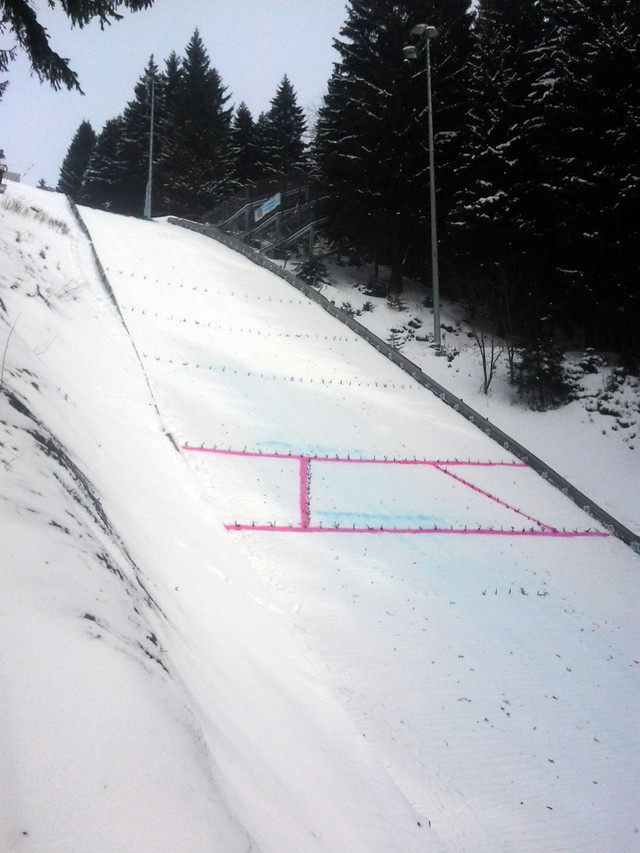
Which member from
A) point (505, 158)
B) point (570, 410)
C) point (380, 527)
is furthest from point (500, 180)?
point (380, 527)

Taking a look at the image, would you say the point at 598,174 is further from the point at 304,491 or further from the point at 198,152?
the point at 198,152

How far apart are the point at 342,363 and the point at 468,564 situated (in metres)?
9.21

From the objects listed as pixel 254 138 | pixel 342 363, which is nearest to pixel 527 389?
pixel 342 363

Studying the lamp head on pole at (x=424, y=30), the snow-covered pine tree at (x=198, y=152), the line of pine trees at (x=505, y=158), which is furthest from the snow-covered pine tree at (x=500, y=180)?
the snow-covered pine tree at (x=198, y=152)

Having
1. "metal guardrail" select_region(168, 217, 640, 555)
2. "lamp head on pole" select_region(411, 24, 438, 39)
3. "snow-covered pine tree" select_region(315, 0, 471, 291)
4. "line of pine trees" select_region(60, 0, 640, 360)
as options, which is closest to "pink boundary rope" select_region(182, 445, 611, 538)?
"metal guardrail" select_region(168, 217, 640, 555)

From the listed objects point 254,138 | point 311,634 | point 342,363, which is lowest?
point 311,634

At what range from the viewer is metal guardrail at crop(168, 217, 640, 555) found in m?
10.5

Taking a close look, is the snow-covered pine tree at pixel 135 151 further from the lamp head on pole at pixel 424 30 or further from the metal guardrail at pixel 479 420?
the lamp head on pole at pixel 424 30

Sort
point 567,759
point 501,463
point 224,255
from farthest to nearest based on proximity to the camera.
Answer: point 224,255 < point 501,463 < point 567,759

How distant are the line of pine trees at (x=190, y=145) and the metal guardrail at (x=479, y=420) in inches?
907

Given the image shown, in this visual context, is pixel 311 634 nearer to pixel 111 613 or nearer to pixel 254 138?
pixel 111 613

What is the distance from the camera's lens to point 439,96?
2684 cm

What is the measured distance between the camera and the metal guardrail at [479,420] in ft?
34.4

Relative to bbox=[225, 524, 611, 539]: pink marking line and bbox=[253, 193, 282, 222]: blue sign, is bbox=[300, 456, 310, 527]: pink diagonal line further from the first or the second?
bbox=[253, 193, 282, 222]: blue sign
